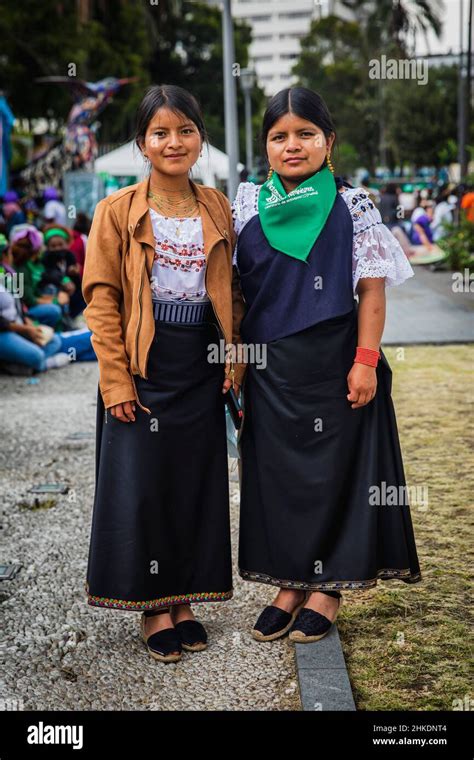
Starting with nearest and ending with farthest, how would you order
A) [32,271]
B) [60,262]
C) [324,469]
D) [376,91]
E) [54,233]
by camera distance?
[324,469] < [32,271] < [60,262] < [54,233] < [376,91]

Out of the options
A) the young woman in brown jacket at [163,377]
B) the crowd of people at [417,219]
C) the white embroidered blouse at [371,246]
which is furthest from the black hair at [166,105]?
the crowd of people at [417,219]

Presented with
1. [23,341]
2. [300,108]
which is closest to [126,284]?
[300,108]

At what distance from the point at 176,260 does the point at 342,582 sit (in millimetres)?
1322

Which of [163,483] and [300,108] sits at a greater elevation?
[300,108]

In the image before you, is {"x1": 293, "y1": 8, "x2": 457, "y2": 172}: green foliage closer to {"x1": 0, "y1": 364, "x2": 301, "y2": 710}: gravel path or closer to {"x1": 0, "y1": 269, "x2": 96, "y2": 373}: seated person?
{"x1": 0, "y1": 269, "x2": 96, "y2": 373}: seated person

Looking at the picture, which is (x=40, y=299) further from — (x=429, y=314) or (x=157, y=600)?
(x=157, y=600)

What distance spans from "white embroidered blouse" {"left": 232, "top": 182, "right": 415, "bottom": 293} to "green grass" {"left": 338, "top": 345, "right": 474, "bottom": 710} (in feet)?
4.40

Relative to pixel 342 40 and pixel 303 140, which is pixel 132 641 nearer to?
pixel 303 140

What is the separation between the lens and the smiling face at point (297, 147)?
348 centimetres

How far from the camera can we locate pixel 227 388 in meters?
3.64

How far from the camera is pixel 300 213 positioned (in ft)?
11.5

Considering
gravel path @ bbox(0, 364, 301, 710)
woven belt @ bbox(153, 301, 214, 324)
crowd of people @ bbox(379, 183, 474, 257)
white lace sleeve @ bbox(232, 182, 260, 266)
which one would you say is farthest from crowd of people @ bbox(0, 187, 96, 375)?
crowd of people @ bbox(379, 183, 474, 257)

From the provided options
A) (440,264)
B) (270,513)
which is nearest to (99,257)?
(270,513)

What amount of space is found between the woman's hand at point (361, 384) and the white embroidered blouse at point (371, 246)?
301 millimetres
